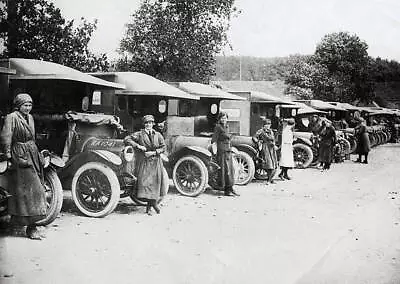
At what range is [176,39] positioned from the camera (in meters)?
8.69

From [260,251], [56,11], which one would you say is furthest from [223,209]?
[56,11]

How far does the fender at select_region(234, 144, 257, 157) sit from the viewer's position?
9.24 m

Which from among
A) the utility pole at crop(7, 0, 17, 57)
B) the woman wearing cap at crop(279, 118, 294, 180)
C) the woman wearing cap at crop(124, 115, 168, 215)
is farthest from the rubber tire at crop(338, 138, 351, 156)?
the utility pole at crop(7, 0, 17, 57)

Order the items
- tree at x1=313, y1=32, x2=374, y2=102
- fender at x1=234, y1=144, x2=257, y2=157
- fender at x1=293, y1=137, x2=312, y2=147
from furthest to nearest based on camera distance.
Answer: fender at x1=293, y1=137, x2=312, y2=147
tree at x1=313, y1=32, x2=374, y2=102
fender at x1=234, y1=144, x2=257, y2=157


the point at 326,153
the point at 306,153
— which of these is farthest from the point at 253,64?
the point at 326,153

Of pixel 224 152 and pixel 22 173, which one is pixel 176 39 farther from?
pixel 22 173

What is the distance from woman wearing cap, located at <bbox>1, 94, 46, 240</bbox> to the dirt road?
0.29 m

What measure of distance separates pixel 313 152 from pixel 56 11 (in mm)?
10085

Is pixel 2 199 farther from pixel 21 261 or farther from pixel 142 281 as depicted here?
pixel 142 281

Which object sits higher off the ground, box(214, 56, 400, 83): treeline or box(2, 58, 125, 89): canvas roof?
box(214, 56, 400, 83): treeline

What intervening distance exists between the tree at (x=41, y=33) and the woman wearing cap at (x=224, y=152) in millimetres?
2696

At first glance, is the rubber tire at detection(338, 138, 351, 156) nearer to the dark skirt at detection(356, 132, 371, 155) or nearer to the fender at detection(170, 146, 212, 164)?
the dark skirt at detection(356, 132, 371, 155)

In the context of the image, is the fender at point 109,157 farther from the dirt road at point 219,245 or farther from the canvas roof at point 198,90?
the canvas roof at point 198,90

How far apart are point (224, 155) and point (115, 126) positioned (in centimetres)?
198
